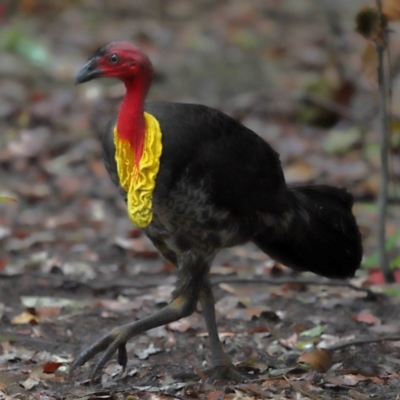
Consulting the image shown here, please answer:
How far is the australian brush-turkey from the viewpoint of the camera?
4473mm

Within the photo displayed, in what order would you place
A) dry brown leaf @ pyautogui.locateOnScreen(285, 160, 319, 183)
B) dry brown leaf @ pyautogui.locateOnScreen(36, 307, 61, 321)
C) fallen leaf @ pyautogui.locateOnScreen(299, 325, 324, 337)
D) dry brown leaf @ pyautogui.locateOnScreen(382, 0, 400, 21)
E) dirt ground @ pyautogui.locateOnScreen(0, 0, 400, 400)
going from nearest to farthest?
dirt ground @ pyautogui.locateOnScreen(0, 0, 400, 400) < dry brown leaf @ pyautogui.locateOnScreen(382, 0, 400, 21) < fallen leaf @ pyautogui.locateOnScreen(299, 325, 324, 337) < dry brown leaf @ pyautogui.locateOnScreen(36, 307, 61, 321) < dry brown leaf @ pyautogui.locateOnScreen(285, 160, 319, 183)

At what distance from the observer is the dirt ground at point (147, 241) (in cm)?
490

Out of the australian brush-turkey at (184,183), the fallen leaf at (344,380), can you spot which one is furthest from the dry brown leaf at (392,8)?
the fallen leaf at (344,380)

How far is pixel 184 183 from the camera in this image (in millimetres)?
4508

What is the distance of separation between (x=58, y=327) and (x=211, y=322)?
1.08m

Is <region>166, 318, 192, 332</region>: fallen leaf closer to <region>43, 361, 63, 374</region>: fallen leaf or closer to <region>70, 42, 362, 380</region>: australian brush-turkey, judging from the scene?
<region>70, 42, 362, 380</region>: australian brush-turkey

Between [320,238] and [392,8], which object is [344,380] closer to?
[320,238]

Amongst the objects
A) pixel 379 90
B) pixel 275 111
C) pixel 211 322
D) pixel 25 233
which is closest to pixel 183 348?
pixel 211 322

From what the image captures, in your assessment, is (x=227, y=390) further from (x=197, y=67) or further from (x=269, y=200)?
(x=197, y=67)

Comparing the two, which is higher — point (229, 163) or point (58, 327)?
point (229, 163)

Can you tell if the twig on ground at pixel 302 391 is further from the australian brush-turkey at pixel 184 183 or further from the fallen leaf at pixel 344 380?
the australian brush-turkey at pixel 184 183

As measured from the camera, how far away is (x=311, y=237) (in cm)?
540

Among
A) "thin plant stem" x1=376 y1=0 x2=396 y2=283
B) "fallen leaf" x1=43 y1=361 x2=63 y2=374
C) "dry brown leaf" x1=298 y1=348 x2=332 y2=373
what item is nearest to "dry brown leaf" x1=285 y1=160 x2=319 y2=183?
"thin plant stem" x1=376 y1=0 x2=396 y2=283

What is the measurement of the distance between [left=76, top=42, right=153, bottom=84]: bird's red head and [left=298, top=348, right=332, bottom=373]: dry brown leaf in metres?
1.64
